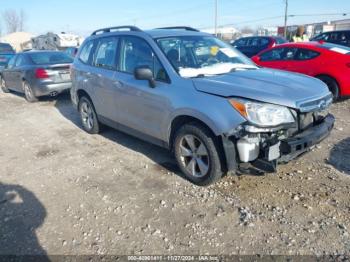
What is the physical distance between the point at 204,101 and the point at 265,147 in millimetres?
828

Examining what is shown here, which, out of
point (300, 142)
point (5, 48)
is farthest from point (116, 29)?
point (5, 48)

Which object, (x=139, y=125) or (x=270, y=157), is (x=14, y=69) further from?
(x=270, y=157)

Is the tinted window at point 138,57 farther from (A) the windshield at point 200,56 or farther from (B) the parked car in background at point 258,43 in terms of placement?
(B) the parked car in background at point 258,43

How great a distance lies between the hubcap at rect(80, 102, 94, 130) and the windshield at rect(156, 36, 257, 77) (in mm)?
2381

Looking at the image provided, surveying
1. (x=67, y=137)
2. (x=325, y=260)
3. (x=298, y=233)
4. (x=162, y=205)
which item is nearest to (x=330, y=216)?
(x=298, y=233)

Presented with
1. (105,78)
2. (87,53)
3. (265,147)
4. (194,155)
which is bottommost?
(194,155)

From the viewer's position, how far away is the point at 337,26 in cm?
4278

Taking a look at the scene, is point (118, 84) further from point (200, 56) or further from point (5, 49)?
point (5, 49)

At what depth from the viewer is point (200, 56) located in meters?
4.31

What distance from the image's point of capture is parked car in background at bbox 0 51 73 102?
28.2ft

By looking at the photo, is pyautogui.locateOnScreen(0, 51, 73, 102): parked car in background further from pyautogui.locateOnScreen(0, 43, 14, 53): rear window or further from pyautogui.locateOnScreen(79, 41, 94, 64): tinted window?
pyautogui.locateOnScreen(0, 43, 14, 53): rear window

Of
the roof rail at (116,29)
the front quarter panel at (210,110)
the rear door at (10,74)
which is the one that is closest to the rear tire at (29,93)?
the rear door at (10,74)

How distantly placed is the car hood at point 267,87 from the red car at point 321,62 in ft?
11.7

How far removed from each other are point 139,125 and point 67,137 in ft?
7.20
